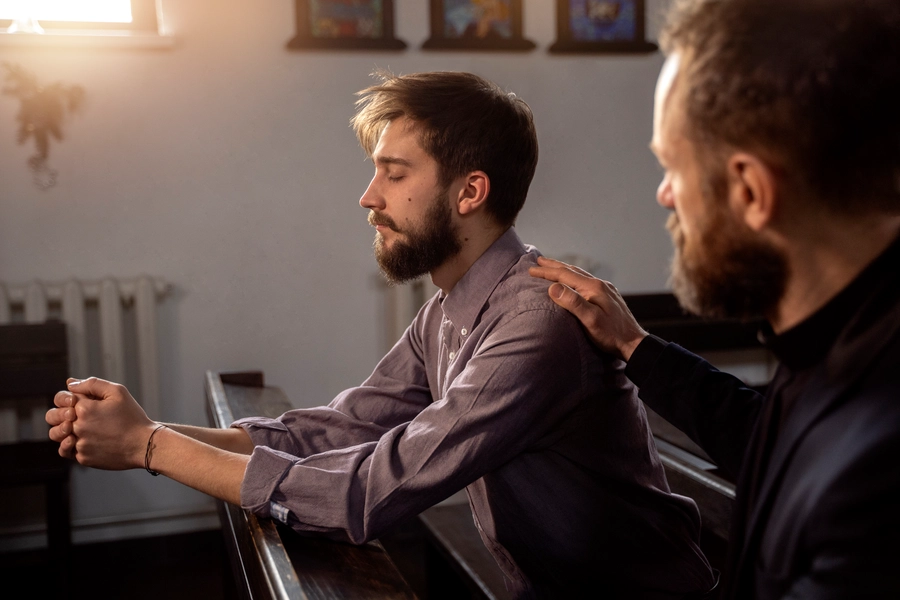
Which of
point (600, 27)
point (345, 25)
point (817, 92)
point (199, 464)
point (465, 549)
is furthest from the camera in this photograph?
point (600, 27)

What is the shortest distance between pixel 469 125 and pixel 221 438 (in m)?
0.73

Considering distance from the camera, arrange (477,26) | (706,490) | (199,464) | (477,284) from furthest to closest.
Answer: (477,26) < (706,490) < (477,284) < (199,464)

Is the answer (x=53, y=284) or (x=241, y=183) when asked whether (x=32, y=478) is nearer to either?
(x=53, y=284)

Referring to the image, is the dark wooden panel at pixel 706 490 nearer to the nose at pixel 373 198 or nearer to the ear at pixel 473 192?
the ear at pixel 473 192

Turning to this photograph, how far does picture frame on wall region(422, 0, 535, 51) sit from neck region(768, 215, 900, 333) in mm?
2639

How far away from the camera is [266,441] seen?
1524mm

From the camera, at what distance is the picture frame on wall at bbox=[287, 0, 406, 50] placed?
3.12 m

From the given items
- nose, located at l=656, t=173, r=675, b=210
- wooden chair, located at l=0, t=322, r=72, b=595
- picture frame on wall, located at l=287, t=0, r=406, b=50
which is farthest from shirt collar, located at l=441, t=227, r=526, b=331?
picture frame on wall, located at l=287, t=0, r=406, b=50

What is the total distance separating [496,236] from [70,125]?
210cm

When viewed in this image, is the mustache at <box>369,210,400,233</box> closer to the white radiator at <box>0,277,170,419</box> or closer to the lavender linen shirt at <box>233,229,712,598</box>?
the lavender linen shirt at <box>233,229,712,598</box>

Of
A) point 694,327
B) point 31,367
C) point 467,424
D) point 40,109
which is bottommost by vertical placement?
point 694,327

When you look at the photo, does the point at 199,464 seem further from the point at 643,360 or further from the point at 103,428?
the point at 643,360

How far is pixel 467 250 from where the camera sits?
150cm

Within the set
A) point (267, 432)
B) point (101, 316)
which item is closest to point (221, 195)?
point (101, 316)
